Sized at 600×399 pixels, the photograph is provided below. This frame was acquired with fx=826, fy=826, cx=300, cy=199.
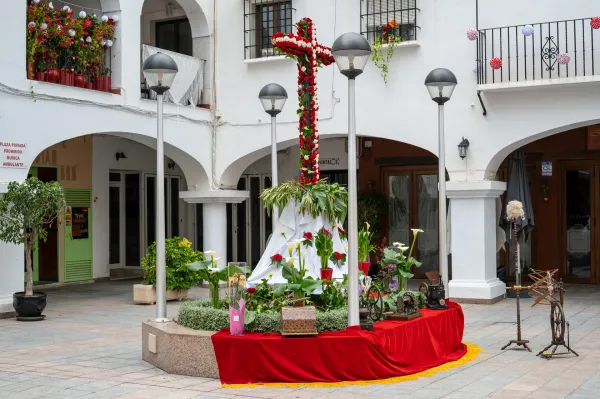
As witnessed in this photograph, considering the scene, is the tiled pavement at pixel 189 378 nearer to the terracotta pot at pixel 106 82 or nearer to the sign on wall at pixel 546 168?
the terracotta pot at pixel 106 82

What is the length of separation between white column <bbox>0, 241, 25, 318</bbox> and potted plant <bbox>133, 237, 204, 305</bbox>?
2.20m

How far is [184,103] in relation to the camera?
15531mm

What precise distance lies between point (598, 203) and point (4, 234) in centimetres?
1117

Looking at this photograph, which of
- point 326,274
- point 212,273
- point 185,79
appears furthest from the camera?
point 185,79

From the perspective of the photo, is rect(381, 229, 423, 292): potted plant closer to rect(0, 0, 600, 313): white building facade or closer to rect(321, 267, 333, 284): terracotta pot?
rect(321, 267, 333, 284): terracotta pot

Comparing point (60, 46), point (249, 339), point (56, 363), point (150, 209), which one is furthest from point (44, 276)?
point (249, 339)

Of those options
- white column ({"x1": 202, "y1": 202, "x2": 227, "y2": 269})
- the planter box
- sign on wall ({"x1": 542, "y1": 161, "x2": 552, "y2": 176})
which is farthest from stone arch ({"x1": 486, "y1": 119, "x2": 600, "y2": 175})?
the planter box

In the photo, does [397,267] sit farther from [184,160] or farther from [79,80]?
[184,160]

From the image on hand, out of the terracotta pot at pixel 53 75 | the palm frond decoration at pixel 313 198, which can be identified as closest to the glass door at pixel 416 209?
the terracotta pot at pixel 53 75

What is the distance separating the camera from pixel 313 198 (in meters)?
9.12

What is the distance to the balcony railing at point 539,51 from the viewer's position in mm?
12852

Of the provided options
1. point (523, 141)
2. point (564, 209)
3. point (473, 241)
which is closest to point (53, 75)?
point (473, 241)

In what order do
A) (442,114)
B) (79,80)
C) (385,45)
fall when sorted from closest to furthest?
1. (442,114)
2. (79,80)
3. (385,45)

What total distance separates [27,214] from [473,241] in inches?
282
